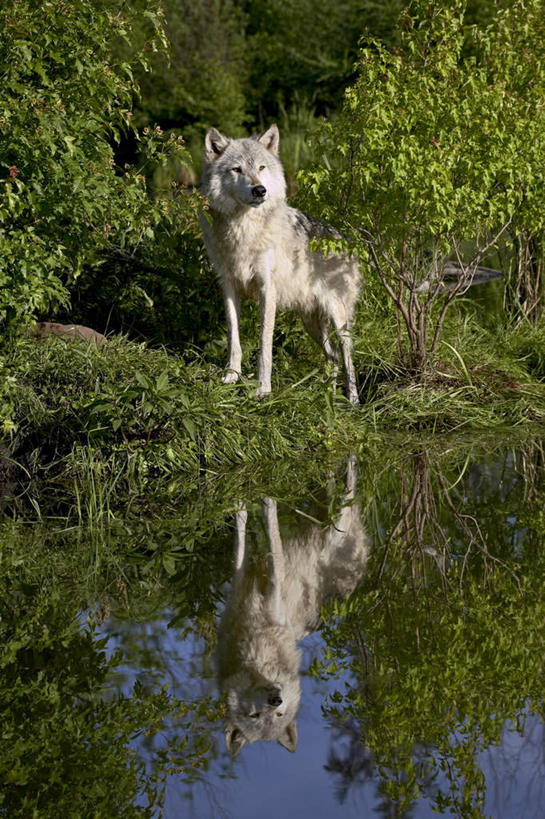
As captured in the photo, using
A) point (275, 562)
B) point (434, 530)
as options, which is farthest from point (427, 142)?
point (275, 562)

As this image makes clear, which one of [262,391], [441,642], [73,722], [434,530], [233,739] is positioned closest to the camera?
[233,739]

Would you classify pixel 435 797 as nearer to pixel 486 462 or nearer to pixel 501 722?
pixel 501 722

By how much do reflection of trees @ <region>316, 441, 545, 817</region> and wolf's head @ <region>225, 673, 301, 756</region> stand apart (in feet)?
0.61

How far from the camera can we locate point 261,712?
362 cm

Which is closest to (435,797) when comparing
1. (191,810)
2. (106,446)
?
(191,810)

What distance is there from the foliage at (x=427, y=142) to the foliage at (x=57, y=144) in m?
1.52

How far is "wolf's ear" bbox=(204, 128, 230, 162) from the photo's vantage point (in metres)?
7.89

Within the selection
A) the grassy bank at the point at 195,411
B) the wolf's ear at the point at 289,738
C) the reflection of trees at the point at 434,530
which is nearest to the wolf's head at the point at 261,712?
the wolf's ear at the point at 289,738

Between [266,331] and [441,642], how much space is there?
440 cm

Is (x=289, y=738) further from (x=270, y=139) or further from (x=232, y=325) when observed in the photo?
(x=270, y=139)

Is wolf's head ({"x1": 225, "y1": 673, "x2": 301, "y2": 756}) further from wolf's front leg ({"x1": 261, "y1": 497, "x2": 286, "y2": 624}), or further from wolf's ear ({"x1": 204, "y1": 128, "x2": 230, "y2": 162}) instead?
wolf's ear ({"x1": 204, "y1": 128, "x2": 230, "y2": 162})

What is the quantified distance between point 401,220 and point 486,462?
89.7 inches

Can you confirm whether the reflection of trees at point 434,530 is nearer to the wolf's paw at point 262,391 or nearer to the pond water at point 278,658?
the pond water at point 278,658

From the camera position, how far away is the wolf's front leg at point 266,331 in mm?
8016
